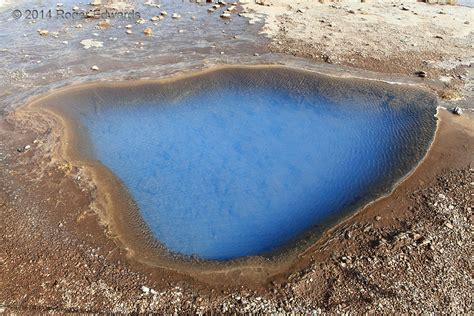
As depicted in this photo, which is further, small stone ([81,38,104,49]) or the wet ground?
small stone ([81,38,104,49])

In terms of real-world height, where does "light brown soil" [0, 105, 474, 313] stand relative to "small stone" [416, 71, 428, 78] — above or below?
below

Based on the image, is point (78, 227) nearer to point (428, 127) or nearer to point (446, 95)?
point (428, 127)

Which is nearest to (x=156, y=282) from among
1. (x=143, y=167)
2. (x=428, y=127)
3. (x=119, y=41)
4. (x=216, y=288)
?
(x=216, y=288)

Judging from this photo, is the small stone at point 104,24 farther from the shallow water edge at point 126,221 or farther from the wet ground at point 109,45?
the shallow water edge at point 126,221

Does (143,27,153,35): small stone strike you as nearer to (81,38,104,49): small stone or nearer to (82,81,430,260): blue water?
(81,38,104,49): small stone

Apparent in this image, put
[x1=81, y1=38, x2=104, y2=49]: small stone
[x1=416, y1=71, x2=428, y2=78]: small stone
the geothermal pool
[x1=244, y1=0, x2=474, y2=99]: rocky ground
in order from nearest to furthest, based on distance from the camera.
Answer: the geothermal pool < [x1=416, y1=71, x2=428, y2=78]: small stone < [x1=244, y1=0, x2=474, y2=99]: rocky ground < [x1=81, y1=38, x2=104, y2=49]: small stone

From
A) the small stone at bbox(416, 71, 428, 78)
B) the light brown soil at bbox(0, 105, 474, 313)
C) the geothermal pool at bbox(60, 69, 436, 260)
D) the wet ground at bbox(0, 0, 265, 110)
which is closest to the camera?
the light brown soil at bbox(0, 105, 474, 313)

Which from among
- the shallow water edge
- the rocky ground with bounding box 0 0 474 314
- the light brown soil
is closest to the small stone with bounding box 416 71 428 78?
the rocky ground with bounding box 0 0 474 314
